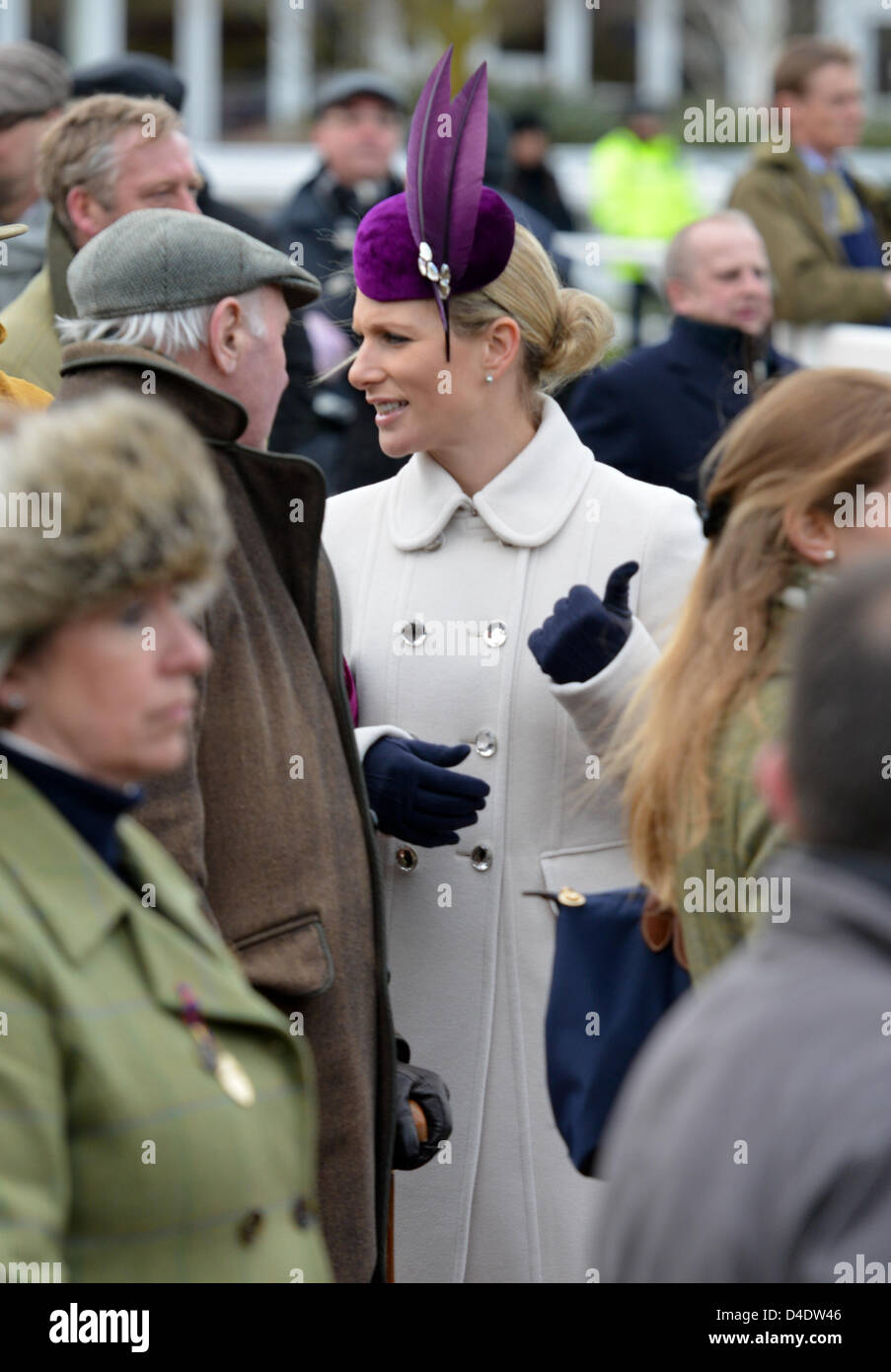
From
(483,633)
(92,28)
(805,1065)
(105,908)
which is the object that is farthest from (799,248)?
(92,28)

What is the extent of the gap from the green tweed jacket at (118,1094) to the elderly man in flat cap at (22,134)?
146 inches

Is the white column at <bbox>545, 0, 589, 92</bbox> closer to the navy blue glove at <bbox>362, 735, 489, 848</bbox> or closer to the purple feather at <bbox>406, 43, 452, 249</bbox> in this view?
the purple feather at <bbox>406, 43, 452, 249</bbox>

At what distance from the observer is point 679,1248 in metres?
1.56

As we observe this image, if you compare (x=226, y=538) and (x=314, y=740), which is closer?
(x=226, y=538)

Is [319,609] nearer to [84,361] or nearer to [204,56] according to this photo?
[84,361]

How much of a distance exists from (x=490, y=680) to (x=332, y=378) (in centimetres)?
234

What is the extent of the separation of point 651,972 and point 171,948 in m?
1.07

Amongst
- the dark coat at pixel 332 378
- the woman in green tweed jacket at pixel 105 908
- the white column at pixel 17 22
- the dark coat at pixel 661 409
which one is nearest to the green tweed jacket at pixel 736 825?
the woman in green tweed jacket at pixel 105 908

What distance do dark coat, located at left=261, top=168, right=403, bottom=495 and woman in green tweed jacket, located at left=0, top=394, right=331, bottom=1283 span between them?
10.9ft

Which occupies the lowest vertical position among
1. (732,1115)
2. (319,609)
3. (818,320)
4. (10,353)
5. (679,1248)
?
(679,1248)

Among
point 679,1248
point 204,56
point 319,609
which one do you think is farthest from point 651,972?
point 204,56

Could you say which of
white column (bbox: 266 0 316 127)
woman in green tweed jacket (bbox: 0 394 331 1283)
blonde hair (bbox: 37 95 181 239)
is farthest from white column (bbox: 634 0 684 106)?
woman in green tweed jacket (bbox: 0 394 331 1283)

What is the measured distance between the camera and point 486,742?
3.43 metres

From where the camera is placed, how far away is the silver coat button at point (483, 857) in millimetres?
3414
